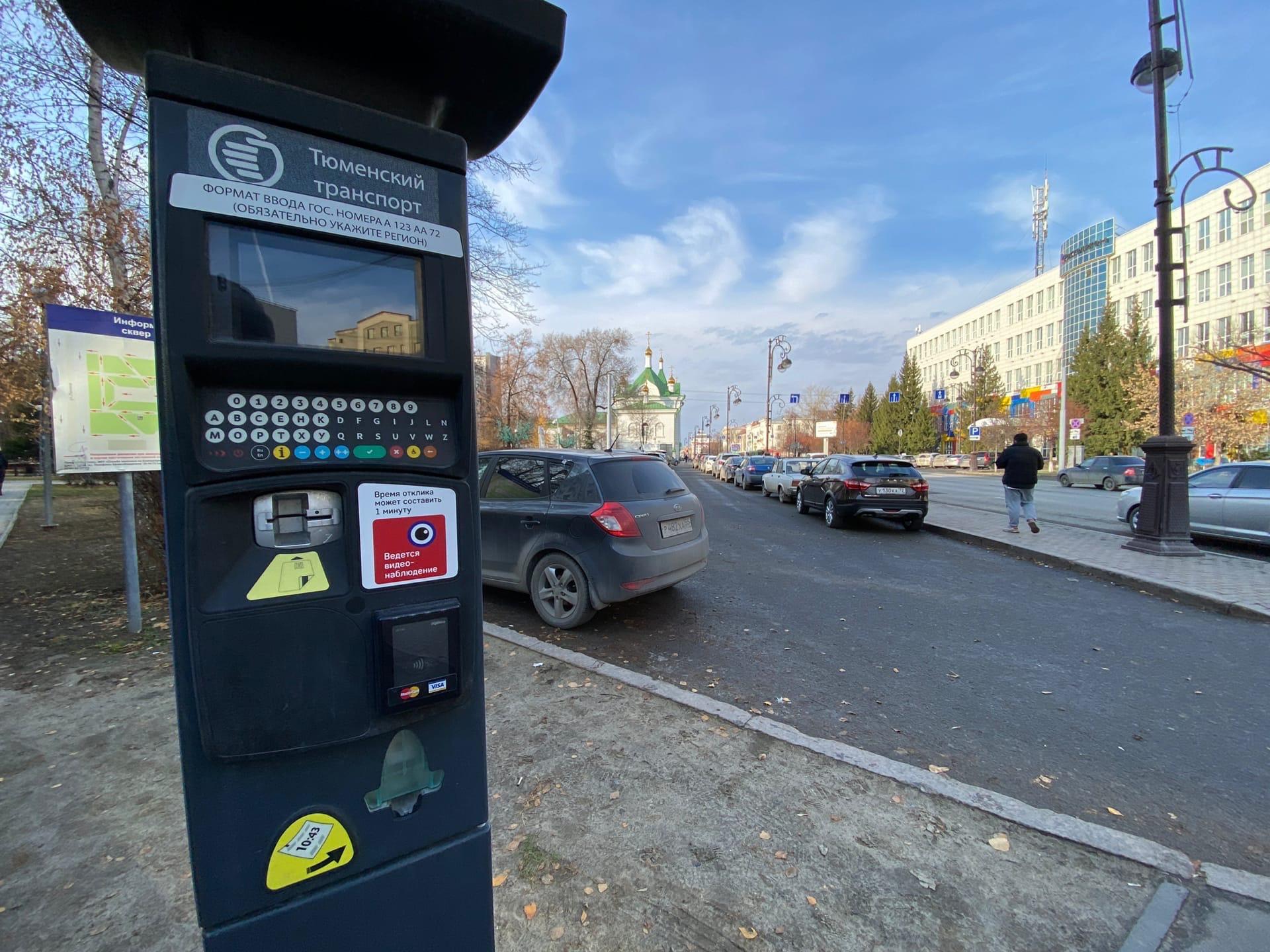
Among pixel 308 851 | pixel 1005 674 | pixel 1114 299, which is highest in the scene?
pixel 1114 299

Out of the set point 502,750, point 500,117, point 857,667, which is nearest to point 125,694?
point 502,750

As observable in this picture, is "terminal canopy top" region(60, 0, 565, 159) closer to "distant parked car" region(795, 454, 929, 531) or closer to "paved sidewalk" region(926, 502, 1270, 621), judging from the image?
"paved sidewalk" region(926, 502, 1270, 621)

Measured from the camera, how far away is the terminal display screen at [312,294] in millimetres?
1095

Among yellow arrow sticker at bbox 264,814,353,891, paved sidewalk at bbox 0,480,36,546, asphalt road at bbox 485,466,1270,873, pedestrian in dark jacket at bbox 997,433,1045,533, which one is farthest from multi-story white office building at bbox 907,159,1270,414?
paved sidewalk at bbox 0,480,36,546

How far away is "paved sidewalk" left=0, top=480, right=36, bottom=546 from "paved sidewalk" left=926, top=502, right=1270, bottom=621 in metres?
15.4

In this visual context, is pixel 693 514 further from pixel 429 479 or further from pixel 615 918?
pixel 429 479

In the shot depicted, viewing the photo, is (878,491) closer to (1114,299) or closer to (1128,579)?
(1128,579)

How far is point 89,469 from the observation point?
4.29 metres

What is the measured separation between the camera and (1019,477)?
30.9 feet

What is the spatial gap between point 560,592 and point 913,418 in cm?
6087

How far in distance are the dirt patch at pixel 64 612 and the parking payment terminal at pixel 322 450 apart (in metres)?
3.88

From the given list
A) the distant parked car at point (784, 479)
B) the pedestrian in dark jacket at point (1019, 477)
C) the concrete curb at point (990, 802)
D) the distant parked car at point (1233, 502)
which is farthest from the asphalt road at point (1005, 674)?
the distant parked car at point (784, 479)

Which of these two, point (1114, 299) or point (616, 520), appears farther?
point (1114, 299)

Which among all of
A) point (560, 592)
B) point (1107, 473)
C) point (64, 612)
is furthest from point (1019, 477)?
point (1107, 473)
